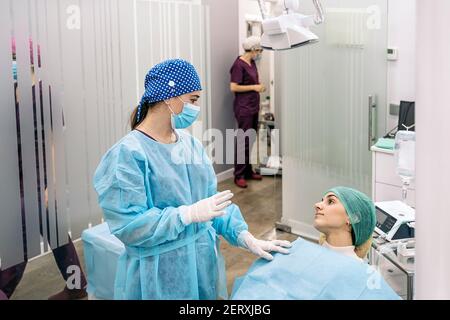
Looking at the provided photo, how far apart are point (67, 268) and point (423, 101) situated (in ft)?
5.95

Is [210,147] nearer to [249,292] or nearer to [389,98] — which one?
[389,98]

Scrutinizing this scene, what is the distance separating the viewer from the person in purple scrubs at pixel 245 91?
13.1 ft

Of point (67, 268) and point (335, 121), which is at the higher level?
point (335, 121)

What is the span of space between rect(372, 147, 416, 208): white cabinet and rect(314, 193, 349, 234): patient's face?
114 centimetres

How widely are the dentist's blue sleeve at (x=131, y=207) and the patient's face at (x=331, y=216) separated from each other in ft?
1.35

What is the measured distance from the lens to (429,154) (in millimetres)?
737

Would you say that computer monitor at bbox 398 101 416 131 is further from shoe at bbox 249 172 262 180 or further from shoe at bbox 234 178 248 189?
shoe at bbox 249 172 262 180

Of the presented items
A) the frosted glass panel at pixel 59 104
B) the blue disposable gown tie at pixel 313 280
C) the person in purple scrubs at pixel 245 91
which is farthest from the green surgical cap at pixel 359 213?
the person in purple scrubs at pixel 245 91

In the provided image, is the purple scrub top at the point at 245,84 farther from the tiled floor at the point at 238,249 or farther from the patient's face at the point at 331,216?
the patient's face at the point at 331,216

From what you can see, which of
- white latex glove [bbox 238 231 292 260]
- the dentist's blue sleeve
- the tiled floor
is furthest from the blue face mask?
the tiled floor

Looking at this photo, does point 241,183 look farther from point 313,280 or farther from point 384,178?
point 313,280

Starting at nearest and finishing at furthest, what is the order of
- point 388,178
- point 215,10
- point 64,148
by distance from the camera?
point 64,148 < point 388,178 < point 215,10

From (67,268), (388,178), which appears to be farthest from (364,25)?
(67,268)

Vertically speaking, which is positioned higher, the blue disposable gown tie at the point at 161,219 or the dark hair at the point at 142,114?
the dark hair at the point at 142,114
